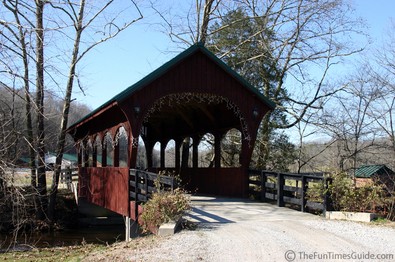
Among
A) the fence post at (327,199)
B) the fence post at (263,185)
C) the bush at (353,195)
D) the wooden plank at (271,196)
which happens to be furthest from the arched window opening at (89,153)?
the bush at (353,195)

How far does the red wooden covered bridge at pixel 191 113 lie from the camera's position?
12.2 metres

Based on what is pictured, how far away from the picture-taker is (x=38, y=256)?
10664 millimetres

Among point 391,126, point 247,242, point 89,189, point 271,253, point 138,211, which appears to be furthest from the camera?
point 391,126

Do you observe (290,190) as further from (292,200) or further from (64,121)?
(64,121)

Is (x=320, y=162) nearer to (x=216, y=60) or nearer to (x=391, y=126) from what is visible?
(x=391, y=126)

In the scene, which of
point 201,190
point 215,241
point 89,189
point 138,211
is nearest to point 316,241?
point 215,241

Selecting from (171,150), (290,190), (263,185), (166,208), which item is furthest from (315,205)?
(171,150)

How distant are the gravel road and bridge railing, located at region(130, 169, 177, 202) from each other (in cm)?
95

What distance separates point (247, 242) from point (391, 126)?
16.2 metres

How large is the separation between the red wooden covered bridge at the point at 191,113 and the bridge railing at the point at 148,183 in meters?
0.41

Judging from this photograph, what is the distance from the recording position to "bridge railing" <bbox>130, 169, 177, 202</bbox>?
9.55 metres

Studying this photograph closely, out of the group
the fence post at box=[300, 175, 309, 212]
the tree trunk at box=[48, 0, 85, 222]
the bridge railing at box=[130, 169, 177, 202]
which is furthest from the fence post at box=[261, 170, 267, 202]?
the tree trunk at box=[48, 0, 85, 222]

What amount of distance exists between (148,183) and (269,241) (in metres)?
4.06

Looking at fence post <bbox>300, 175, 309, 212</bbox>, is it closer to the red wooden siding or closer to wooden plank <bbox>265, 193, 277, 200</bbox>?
wooden plank <bbox>265, 193, 277, 200</bbox>
